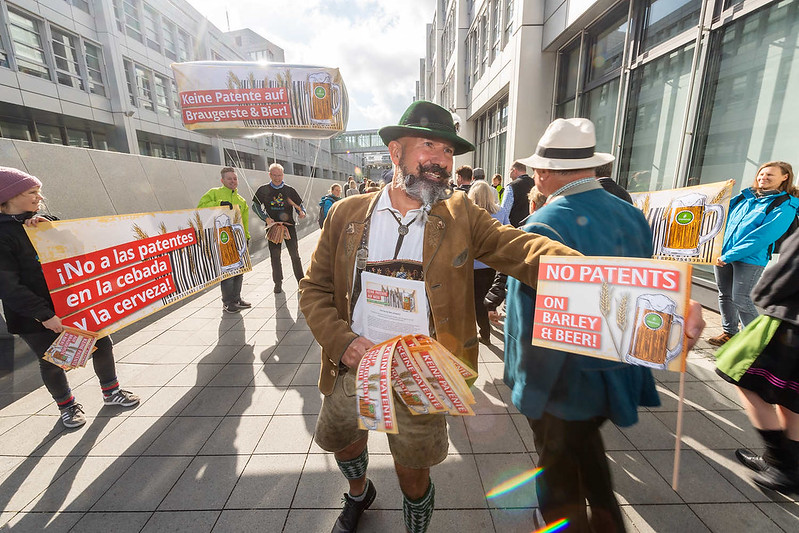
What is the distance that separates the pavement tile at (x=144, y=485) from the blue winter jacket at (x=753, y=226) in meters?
5.57

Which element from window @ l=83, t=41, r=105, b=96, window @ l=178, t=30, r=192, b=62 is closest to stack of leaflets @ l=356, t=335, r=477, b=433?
window @ l=83, t=41, r=105, b=96

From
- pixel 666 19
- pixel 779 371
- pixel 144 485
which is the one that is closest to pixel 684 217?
pixel 779 371

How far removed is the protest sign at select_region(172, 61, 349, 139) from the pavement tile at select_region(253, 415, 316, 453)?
245 inches

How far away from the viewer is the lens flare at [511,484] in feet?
7.27

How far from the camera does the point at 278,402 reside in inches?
126

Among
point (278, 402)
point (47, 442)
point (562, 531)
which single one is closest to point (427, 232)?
point (562, 531)

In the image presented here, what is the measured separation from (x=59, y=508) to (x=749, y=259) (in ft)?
20.7

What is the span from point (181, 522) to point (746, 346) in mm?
3808

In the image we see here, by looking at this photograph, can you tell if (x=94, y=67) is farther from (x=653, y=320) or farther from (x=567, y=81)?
(x=653, y=320)

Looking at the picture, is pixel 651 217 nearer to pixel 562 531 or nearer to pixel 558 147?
pixel 558 147

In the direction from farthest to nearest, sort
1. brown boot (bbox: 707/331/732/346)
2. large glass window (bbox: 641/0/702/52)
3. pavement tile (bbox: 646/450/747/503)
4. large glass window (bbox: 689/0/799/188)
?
large glass window (bbox: 641/0/702/52) < large glass window (bbox: 689/0/799/188) < brown boot (bbox: 707/331/732/346) < pavement tile (bbox: 646/450/747/503)

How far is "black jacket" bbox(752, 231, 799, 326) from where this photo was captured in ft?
6.27

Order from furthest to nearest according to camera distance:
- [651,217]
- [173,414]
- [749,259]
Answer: [651,217] → [749,259] → [173,414]

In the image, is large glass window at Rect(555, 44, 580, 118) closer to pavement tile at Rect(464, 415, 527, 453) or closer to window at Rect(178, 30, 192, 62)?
pavement tile at Rect(464, 415, 527, 453)
